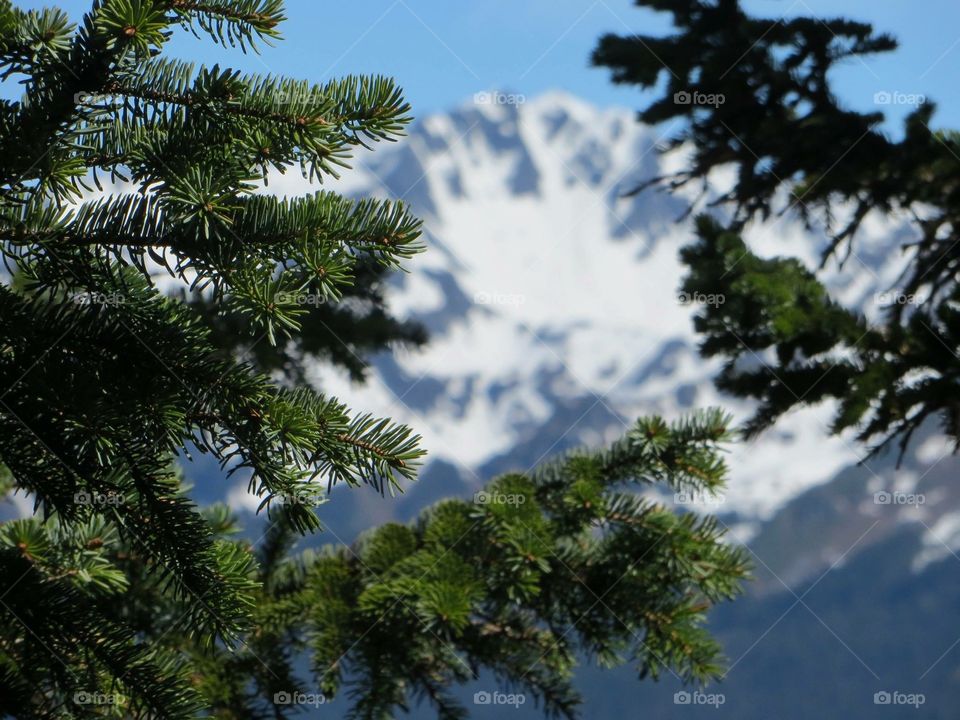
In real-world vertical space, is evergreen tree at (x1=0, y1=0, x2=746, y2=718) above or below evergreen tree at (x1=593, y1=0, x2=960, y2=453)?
below

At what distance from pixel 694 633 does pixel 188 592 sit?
132cm

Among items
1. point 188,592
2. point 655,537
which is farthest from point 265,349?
point 188,592

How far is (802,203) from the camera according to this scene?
473 cm

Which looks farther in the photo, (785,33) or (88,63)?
(785,33)

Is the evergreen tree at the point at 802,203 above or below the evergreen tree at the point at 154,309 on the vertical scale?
above

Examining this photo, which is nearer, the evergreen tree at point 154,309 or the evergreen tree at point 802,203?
the evergreen tree at point 154,309

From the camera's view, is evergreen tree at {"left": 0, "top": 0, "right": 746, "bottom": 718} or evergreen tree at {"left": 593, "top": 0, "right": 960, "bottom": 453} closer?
evergreen tree at {"left": 0, "top": 0, "right": 746, "bottom": 718}

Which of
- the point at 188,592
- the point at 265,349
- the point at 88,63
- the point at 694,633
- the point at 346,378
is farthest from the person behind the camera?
the point at 346,378

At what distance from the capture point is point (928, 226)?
4.43 metres

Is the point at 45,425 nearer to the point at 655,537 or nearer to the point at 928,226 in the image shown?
the point at 655,537

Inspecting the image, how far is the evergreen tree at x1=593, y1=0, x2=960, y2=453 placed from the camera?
3.33 metres

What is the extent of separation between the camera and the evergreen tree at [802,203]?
333cm

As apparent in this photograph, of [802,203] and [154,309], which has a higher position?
[802,203]

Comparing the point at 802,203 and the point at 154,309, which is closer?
the point at 154,309
